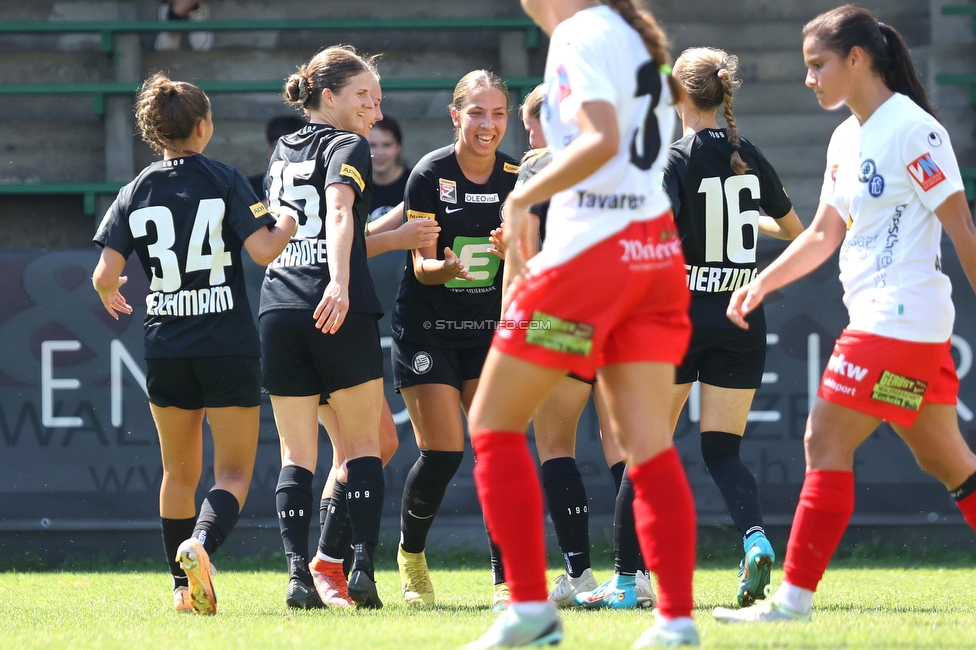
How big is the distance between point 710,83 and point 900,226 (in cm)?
141

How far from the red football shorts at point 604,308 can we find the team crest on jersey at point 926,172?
0.97m

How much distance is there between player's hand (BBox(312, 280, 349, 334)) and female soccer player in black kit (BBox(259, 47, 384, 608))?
152 mm

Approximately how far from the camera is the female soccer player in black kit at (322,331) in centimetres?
465

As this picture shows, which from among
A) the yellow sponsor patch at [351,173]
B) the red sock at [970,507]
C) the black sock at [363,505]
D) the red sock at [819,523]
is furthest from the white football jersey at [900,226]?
the black sock at [363,505]

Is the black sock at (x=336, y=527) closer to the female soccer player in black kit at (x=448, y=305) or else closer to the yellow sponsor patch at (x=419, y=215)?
the female soccer player in black kit at (x=448, y=305)

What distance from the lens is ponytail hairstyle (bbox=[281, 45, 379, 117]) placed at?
487cm

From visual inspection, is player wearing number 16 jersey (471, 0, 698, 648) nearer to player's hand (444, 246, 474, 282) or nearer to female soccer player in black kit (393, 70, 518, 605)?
player's hand (444, 246, 474, 282)

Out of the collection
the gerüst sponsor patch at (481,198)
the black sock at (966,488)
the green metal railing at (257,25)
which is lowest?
the black sock at (966,488)

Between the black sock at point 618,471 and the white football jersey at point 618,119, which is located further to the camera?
the black sock at point 618,471

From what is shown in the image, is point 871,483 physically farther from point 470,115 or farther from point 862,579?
point 470,115

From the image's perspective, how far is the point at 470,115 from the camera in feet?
16.5

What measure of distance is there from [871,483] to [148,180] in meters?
4.33

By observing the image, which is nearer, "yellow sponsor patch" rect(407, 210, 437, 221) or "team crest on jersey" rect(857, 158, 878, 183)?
"team crest on jersey" rect(857, 158, 878, 183)

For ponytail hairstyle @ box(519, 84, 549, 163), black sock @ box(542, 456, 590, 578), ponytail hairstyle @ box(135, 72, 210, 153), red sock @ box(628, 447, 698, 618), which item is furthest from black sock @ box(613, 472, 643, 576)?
ponytail hairstyle @ box(135, 72, 210, 153)
